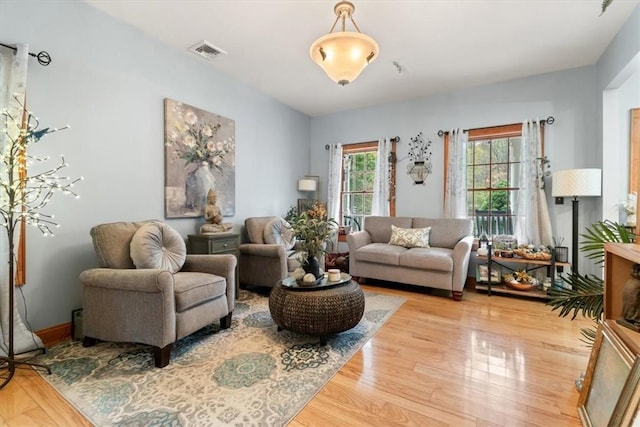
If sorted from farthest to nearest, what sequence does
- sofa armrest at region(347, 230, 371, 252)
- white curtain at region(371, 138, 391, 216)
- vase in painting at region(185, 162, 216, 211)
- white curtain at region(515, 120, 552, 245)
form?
1. white curtain at region(371, 138, 391, 216)
2. sofa armrest at region(347, 230, 371, 252)
3. white curtain at region(515, 120, 552, 245)
4. vase in painting at region(185, 162, 216, 211)

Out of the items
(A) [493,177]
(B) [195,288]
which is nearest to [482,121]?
(A) [493,177]

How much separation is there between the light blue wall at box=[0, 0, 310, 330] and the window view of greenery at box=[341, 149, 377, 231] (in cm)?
248

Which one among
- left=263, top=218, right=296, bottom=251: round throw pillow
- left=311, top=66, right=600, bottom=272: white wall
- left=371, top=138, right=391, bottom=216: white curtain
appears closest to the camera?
left=311, top=66, right=600, bottom=272: white wall

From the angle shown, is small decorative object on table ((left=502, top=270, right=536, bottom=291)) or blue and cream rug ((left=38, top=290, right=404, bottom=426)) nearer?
blue and cream rug ((left=38, top=290, right=404, bottom=426))

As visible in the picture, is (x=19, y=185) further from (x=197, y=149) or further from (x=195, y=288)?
(x=197, y=149)

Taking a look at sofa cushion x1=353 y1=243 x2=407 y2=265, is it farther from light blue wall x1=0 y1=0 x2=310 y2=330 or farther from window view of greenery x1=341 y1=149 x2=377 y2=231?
light blue wall x1=0 y1=0 x2=310 y2=330

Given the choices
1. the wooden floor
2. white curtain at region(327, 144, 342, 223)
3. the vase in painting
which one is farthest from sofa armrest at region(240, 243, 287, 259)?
white curtain at region(327, 144, 342, 223)

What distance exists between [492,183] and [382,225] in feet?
5.14

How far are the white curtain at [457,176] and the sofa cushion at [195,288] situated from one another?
10.4ft

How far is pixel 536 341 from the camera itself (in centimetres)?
234

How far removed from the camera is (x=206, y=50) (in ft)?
10.2

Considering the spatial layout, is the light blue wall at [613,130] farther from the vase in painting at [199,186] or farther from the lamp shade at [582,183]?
the vase in painting at [199,186]

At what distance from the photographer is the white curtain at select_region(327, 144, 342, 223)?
16.7 feet

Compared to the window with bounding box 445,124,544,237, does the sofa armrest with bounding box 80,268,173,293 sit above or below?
below
